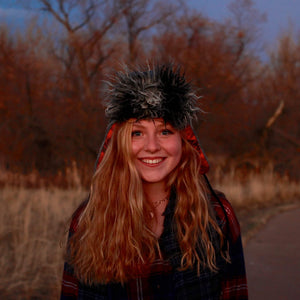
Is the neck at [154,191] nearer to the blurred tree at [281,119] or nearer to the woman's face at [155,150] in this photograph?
the woman's face at [155,150]

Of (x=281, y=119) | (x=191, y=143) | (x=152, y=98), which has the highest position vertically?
(x=281, y=119)

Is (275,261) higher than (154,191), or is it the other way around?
(154,191)

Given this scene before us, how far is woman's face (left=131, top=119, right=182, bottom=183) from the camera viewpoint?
215 cm

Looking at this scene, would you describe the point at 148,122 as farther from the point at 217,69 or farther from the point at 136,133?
the point at 217,69

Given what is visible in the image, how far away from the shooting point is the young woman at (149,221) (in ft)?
6.86

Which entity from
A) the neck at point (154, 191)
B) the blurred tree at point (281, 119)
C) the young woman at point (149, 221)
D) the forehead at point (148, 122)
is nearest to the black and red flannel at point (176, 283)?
the young woman at point (149, 221)

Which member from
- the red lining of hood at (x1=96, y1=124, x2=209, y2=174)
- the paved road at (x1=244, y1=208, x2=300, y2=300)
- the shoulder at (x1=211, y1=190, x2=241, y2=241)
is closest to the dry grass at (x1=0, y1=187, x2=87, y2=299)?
the red lining of hood at (x1=96, y1=124, x2=209, y2=174)

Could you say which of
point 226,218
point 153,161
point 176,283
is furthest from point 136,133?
point 176,283

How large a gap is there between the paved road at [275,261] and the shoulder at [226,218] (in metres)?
2.02

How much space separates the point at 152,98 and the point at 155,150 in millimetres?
282

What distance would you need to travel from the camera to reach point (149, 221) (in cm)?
229

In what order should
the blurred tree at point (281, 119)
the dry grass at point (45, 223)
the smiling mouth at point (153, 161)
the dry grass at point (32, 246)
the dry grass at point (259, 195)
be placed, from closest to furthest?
1. the smiling mouth at point (153, 161)
2. the dry grass at point (32, 246)
3. the dry grass at point (45, 223)
4. the dry grass at point (259, 195)
5. the blurred tree at point (281, 119)

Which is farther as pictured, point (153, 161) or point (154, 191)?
point (154, 191)

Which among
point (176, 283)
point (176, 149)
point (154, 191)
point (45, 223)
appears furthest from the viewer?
point (45, 223)
